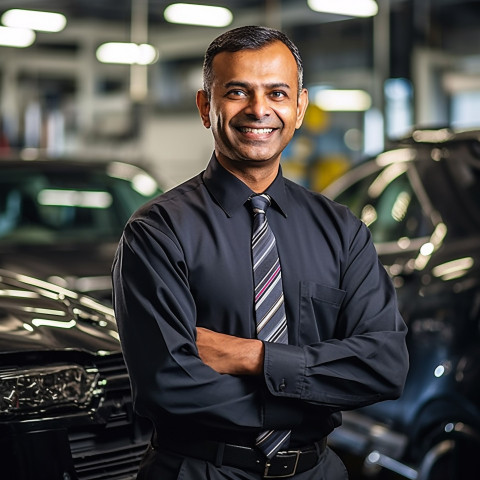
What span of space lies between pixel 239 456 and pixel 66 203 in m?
3.93

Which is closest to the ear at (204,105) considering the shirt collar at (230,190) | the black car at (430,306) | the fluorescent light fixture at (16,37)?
the shirt collar at (230,190)

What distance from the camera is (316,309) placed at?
272cm

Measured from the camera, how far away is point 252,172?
278 centimetres

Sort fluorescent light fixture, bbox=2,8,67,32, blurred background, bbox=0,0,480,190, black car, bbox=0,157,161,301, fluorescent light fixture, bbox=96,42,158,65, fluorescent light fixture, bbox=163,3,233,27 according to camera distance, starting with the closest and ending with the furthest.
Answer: black car, bbox=0,157,161,301 < blurred background, bbox=0,0,480,190 < fluorescent light fixture, bbox=163,3,233,27 < fluorescent light fixture, bbox=2,8,67,32 < fluorescent light fixture, bbox=96,42,158,65

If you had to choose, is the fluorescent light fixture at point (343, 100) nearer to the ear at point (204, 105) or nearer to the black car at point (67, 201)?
the black car at point (67, 201)

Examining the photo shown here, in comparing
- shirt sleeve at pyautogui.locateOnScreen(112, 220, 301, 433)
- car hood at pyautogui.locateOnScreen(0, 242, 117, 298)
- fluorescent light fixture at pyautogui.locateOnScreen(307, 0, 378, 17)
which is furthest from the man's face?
fluorescent light fixture at pyautogui.locateOnScreen(307, 0, 378, 17)

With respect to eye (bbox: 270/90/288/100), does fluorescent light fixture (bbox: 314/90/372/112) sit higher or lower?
higher

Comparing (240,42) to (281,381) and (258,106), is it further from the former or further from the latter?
(281,381)

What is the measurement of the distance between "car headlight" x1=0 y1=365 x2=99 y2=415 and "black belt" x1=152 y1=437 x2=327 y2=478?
71 centimetres

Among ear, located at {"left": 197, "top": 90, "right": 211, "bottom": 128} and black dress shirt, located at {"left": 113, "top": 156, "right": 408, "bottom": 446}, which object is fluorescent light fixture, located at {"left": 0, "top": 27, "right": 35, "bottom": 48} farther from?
black dress shirt, located at {"left": 113, "top": 156, "right": 408, "bottom": 446}

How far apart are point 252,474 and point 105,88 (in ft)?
44.5

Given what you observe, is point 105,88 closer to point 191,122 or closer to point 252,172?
point 191,122

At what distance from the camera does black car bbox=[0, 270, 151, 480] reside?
317 cm

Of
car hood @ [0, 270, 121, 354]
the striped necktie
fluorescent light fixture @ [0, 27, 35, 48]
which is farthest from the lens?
fluorescent light fixture @ [0, 27, 35, 48]
